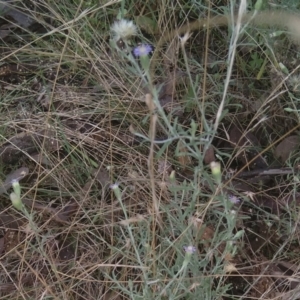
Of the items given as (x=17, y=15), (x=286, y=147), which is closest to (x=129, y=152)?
(x=286, y=147)

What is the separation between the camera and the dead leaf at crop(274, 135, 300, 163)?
1.54m

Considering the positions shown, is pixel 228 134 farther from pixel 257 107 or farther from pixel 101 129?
pixel 101 129

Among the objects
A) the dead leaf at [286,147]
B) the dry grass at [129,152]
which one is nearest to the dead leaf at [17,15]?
the dry grass at [129,152]

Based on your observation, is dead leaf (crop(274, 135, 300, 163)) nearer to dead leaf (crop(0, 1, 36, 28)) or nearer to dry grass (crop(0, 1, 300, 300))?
dry grass (crop(0, 1, 300, 300))

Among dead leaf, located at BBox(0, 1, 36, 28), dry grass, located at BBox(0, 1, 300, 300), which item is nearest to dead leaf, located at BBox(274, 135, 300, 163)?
dry grass, located at BBox(0, 1, 300, 300)

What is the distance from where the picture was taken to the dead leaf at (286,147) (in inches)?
60.6

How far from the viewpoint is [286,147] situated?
5.07 feet

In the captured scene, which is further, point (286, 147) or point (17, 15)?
point (17, 15)

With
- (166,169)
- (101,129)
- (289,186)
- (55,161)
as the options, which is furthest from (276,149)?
(55,161)

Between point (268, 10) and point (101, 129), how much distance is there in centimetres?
51

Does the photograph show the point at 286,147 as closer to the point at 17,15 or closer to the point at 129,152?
the point at 129,152

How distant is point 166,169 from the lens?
149 centimetres

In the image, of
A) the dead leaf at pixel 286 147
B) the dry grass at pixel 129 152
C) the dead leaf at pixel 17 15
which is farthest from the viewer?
the dead leaf at pixel 17 15

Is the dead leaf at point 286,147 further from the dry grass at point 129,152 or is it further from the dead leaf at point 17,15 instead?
the dead leaf at point 17,15
